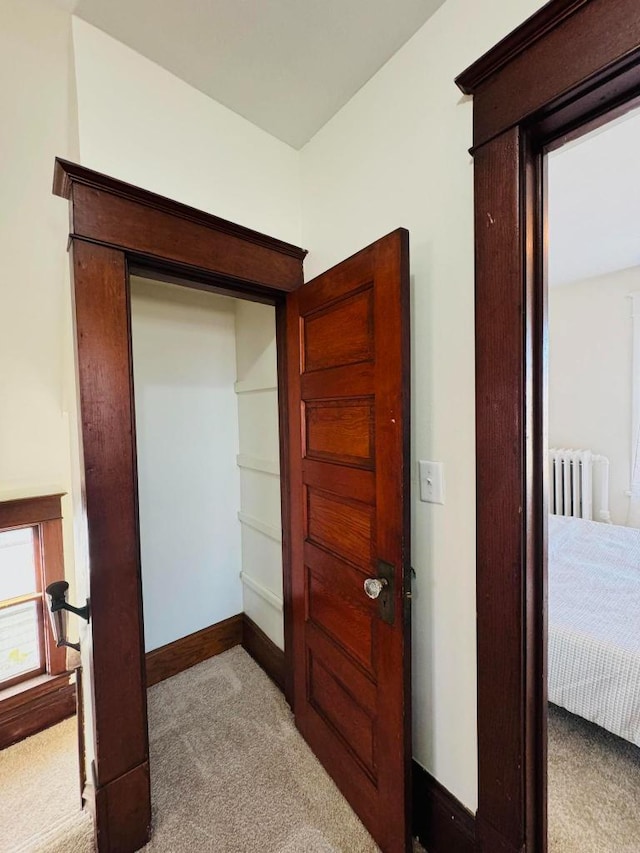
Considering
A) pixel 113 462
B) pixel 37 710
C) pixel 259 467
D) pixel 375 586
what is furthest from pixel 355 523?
pixel 37 710

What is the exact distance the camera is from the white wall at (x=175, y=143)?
3.89ft

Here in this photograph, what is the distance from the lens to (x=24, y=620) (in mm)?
1819

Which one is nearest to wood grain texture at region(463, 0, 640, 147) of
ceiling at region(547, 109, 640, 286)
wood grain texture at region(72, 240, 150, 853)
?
ceiling at region(547, 109, 640, 286)

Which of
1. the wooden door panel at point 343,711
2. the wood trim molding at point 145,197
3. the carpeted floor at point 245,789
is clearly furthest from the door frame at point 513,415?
the wood trim molding at point 145,197

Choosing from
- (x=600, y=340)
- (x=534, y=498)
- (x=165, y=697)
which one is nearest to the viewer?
(x=534, y=498)

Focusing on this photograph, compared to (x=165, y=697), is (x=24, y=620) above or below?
above

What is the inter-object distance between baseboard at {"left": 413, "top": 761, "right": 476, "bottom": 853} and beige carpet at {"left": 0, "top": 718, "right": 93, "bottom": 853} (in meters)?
1.11

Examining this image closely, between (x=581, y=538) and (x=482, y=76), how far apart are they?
2.55m

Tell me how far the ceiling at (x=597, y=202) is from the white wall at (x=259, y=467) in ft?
4.46

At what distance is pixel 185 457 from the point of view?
2.12 m

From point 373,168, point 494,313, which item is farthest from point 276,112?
point 494,313

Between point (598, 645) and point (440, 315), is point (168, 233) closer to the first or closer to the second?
point (440, 315)

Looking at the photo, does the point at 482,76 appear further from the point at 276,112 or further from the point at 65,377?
the point at 65,377

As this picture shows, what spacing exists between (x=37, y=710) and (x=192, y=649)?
Answer: 0.72m
